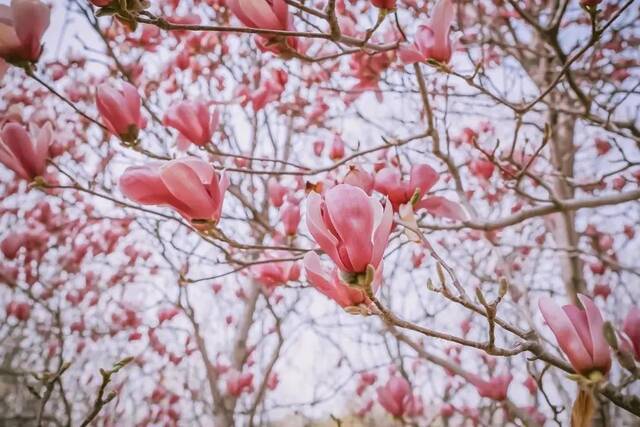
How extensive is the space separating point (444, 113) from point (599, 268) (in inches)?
90.5

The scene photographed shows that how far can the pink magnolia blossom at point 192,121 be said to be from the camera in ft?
4.28

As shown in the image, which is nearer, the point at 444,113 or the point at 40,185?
the point at 40,185

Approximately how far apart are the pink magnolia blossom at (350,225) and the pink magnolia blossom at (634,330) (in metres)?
0.48

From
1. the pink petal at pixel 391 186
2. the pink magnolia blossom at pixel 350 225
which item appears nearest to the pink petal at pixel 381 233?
the pink magnolia blossom at pixel 350 225

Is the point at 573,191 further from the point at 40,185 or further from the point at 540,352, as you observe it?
the point at 40,185

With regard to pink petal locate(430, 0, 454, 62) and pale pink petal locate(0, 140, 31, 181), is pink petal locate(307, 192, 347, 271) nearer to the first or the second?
pink petal locate(430, 0, 454, 62)

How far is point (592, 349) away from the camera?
2.27ft

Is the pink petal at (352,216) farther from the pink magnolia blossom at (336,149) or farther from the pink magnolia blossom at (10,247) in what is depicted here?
the pink magnolia blossom at (10,247)

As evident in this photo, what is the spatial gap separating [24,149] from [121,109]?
303 millimetres

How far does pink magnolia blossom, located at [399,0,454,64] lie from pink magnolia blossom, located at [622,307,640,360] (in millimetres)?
815

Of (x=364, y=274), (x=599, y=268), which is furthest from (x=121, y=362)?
(x=599, y=268)

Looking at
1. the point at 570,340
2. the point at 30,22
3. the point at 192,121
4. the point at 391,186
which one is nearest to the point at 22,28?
the point at 30,22

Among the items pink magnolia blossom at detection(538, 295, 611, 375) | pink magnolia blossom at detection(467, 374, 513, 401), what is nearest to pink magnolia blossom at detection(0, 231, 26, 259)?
pink magnolia blossom at detection(467, 374, 513, 401)

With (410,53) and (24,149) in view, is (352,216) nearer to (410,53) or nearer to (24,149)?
(410,53)
